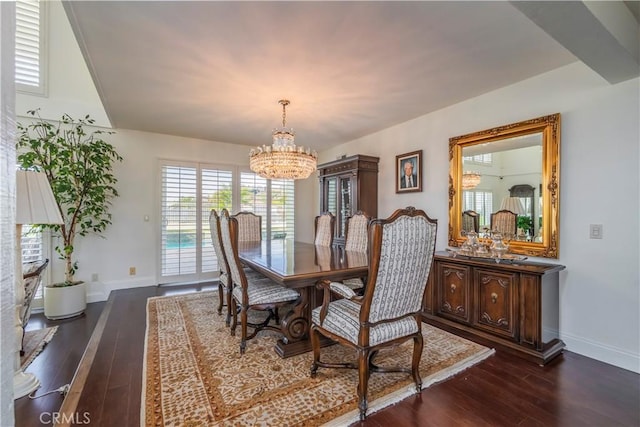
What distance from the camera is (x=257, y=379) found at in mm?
1979

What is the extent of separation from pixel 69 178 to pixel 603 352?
5.87 meters

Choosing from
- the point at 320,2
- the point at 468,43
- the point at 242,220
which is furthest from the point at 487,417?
the point at 242,220

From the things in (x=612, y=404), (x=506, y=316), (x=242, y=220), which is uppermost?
(x=242, y=220)

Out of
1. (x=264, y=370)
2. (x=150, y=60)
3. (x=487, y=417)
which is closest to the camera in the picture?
(x=487, y=417)

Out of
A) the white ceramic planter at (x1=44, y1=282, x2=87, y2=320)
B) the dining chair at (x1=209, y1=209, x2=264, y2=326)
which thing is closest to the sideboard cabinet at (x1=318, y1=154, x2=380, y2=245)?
the dining chair at (x1=209, y1=209, x2=264, y2=326)

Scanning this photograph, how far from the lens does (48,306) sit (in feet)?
10.6

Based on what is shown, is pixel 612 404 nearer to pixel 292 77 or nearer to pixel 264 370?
pixel 264 370

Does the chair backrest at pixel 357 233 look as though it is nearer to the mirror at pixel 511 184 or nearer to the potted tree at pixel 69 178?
the mirror at pixel 511 184

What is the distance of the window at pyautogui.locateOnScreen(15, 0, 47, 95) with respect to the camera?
138 inches

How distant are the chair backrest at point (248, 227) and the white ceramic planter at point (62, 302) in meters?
2.00

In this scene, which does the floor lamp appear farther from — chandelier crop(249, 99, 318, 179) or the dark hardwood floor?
chandelier crop(249, 99, 318, 179)

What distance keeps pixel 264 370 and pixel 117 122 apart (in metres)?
3.93

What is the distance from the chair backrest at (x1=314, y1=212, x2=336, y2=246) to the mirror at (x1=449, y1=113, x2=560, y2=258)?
1449 mm

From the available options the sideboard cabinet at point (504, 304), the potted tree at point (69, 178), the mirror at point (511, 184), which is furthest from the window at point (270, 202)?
the sideboard cabinet at point (504, 304)
